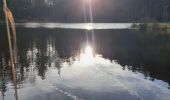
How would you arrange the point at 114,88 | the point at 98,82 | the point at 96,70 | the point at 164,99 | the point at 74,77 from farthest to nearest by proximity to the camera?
the point at 96,70 → the point at 74,77 → the point at 98,82 → the point at 114,88 → the point at 164,99

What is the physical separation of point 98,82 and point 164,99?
27.3 feet

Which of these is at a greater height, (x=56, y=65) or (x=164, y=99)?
(x=56, y=65)

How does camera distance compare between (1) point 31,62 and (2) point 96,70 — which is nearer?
(2) point 96,70

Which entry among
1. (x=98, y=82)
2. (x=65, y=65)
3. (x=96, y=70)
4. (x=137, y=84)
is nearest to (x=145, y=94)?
(x=137, y=84)

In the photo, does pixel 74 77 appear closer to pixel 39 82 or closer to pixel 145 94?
pixel 39 82

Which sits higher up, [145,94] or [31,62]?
[31,62]

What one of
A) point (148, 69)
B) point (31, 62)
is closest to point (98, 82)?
point (148, 69)

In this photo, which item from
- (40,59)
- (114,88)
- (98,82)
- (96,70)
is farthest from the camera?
(40,59)

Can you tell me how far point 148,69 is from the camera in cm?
4025

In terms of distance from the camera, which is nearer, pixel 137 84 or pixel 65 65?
pixel 137 84

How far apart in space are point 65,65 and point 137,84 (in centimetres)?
1375

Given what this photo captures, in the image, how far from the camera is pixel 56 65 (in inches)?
1644

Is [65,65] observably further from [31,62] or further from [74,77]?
[74,77]

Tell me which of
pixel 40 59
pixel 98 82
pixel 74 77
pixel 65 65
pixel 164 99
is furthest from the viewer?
pixel 40 59
